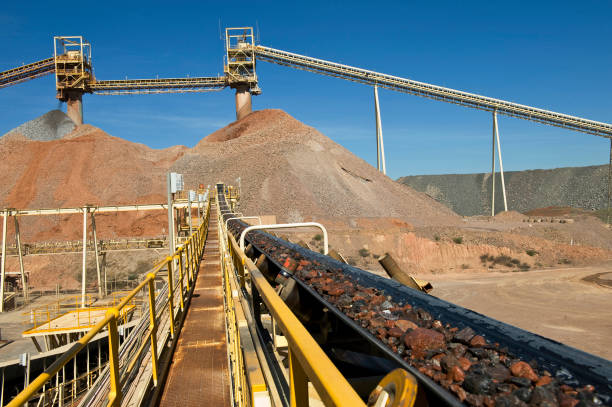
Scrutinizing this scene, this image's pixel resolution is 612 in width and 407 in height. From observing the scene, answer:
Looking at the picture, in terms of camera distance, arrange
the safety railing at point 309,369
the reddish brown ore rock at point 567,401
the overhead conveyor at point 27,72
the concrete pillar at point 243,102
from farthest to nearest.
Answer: the concrete pillar at point 243,102
the overhead conveyor at point 27,72
the reddish brown ore rock at point 567,401
the safety railing at point 309,369

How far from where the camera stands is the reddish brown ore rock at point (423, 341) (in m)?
1.79

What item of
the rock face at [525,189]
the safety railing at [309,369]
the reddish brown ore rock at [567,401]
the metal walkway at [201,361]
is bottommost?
the metal walkway at [201,361]

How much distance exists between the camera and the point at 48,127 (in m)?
69.4

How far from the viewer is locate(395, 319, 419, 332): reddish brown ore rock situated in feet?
6.68

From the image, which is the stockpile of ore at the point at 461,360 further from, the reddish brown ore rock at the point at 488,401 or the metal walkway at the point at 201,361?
the metal walkway at the point at 201,361

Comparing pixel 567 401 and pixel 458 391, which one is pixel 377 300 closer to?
pixel 458 391

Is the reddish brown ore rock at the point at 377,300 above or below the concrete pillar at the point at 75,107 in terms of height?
below

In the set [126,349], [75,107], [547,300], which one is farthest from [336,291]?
[75,107]

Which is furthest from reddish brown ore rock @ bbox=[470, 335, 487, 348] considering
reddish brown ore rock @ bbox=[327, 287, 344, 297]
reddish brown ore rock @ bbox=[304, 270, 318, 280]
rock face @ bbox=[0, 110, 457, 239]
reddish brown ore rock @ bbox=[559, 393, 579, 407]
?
rock face @ bbox=[0, 110, 457, 239]

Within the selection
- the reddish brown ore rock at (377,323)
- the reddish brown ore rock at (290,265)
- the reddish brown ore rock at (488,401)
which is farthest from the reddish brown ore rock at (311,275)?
the reddish brown ore rock at (488,401)

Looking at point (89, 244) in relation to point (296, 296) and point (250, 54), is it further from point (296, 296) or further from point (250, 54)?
point (250, 54)

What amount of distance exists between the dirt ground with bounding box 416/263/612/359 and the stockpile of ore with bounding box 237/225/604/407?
2020 centimetres

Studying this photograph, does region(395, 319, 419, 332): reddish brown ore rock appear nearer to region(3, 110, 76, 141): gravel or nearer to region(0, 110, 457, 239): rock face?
region(0, 110, 457, 239): rock face

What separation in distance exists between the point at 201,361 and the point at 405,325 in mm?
4331
